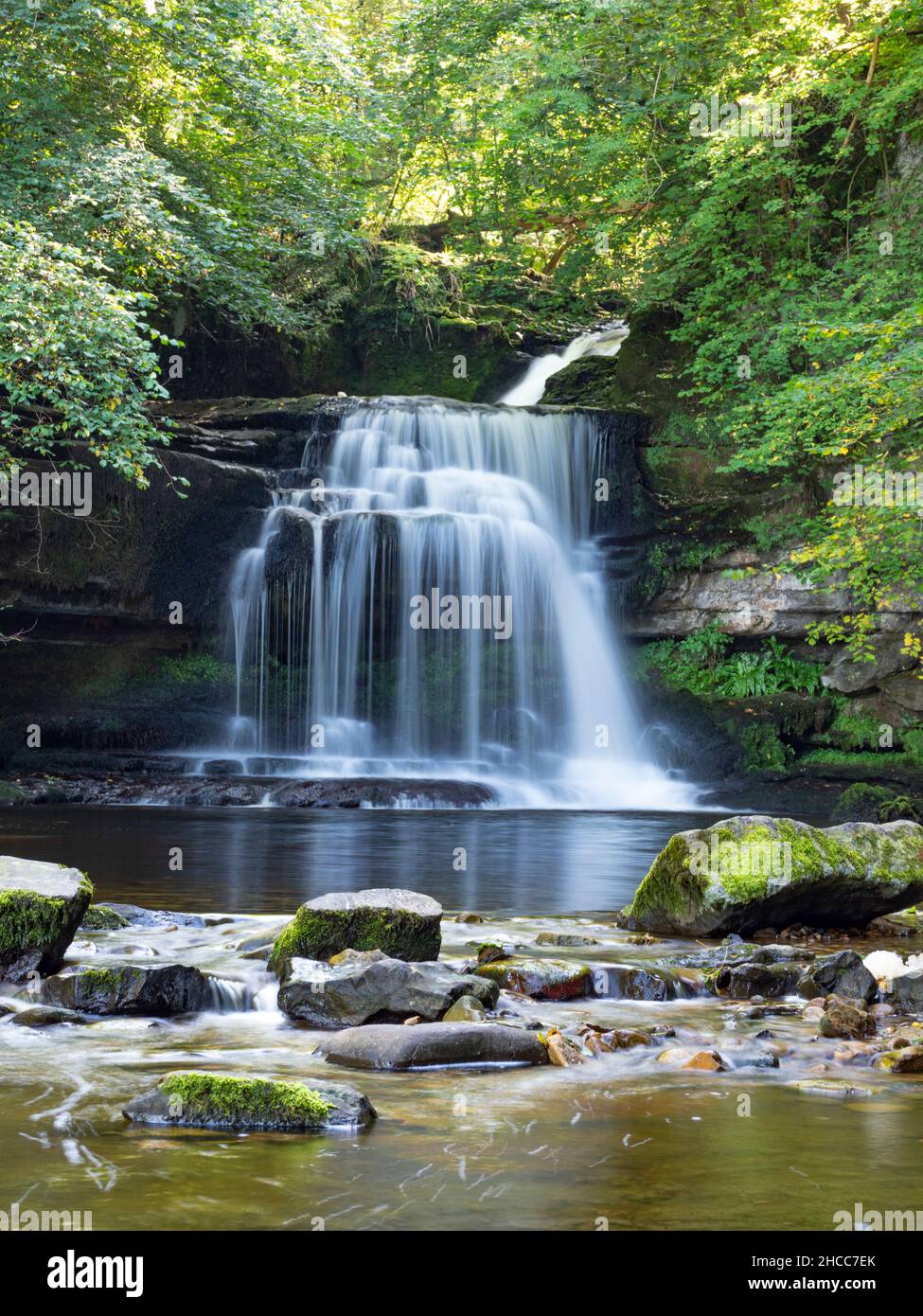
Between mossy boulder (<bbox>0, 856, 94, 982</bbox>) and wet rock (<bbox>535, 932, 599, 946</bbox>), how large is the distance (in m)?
3.05

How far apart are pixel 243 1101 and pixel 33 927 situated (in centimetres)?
261

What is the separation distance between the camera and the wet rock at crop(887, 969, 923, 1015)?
20.4 feet

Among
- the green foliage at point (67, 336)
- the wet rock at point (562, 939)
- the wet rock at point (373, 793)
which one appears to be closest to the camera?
the wet rock at point (562, 939)

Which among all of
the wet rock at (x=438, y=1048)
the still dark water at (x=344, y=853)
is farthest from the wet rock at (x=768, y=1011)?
the still dark water at (x=344, y=853)

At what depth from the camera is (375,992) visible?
5.86 meters

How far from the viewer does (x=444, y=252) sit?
2942cm

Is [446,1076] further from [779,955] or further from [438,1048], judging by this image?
[779,955]

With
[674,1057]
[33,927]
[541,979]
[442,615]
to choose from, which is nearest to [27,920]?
[33,927]

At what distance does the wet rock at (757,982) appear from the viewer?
21.9ft

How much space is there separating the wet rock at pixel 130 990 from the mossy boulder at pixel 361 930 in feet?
2.19

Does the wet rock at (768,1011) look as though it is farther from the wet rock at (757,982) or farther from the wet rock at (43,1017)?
the wet rock at (43,1017)
